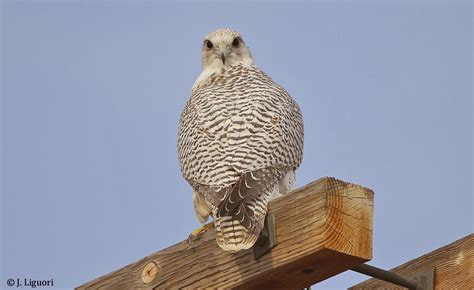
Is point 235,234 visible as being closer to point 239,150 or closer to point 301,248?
point 301,248

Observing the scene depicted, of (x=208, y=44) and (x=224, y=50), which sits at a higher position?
(x=208, y=44)

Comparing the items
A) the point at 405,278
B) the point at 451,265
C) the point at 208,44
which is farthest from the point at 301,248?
the point at 208,44

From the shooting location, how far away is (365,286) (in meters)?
5.62

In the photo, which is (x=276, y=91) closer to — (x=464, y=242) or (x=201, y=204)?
(x=201, y=204)

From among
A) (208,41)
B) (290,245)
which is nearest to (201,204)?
(290,245)

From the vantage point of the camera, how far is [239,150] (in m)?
5.21

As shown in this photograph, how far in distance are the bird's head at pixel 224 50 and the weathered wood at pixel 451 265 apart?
278 centimetres

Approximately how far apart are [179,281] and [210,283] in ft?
0.78

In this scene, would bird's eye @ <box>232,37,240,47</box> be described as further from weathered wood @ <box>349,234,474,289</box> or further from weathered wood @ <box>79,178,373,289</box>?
weathered wood @ <box>79,178,373,289</box>

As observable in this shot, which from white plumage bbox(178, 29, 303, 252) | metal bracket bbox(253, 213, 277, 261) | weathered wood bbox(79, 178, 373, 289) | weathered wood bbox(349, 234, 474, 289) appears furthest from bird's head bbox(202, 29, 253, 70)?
metal bracket bbox(253, 213, 277, 261)

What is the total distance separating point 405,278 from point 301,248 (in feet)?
3.17

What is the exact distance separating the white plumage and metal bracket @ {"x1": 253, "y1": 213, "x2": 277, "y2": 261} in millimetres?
39

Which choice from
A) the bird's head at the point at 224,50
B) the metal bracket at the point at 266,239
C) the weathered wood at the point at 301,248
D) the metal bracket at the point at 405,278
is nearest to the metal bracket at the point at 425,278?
the metal bracket at the point at 405,278

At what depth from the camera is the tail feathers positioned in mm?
4422
